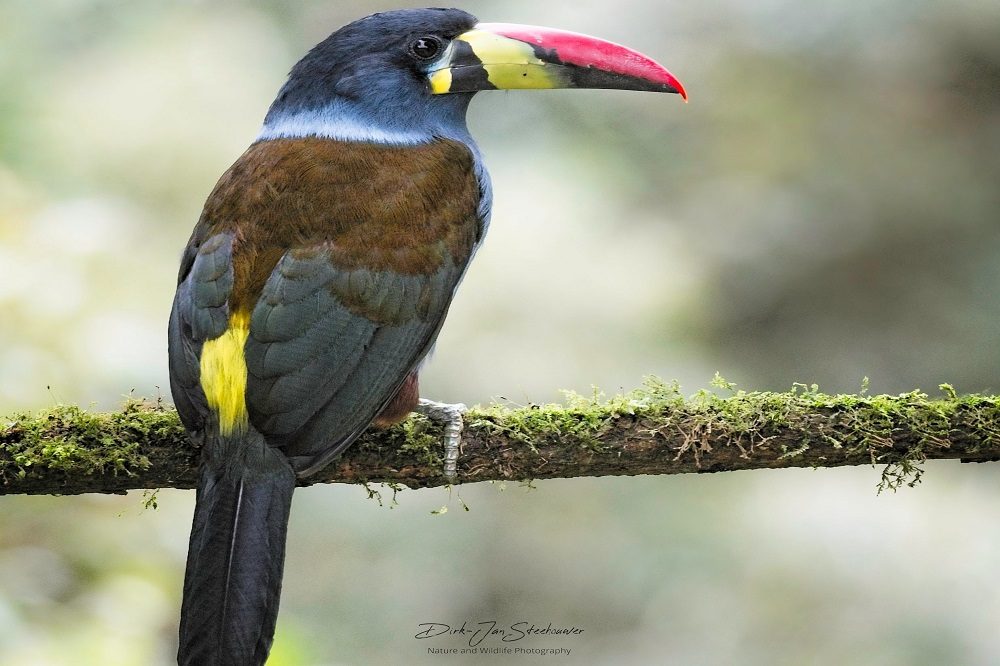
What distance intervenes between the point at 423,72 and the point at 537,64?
1.15 feet

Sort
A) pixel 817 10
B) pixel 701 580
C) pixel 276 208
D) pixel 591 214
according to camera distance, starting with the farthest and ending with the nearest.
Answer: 1. pixel 817 10
2. pixel 591 214
3. pixel 701 580
4. pixel 276 208

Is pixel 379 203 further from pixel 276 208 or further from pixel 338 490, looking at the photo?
pixel 338 490

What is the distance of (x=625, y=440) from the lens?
294cm

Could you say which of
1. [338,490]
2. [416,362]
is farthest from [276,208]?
[338,490]

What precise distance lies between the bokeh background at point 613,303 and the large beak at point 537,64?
1349 millimetres

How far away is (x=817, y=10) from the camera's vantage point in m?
5.35

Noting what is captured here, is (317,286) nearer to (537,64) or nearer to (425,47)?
(425,47)

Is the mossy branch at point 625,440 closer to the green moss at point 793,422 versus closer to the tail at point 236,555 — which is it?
the green moss at point 793,422

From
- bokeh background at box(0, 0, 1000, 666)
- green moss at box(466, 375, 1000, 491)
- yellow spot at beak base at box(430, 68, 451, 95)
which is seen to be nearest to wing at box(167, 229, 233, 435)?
bokeh background at box(0, 0, 1000, 666)

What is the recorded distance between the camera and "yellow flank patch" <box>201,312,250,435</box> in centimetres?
280

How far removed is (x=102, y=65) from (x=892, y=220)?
3737 mm

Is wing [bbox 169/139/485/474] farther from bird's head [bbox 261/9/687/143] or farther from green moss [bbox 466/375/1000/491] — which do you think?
green moss [bbox 466/375/1000/491]

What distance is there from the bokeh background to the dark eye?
1.32 meters

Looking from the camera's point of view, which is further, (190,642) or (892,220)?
(892,220)
